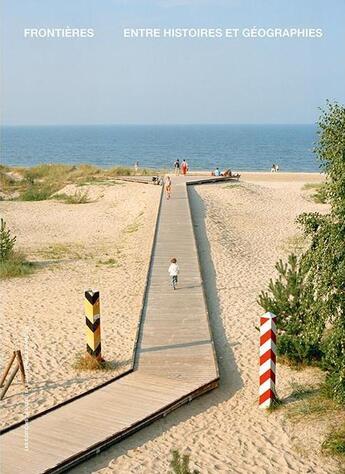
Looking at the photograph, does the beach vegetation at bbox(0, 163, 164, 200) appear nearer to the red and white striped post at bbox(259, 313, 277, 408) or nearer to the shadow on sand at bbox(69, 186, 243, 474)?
the shadow on sand at bbox(69, 186, 243, 474)

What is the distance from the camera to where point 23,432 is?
340 inches

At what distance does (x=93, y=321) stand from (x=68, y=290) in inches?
238

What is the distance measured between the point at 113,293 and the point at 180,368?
20.3 ft

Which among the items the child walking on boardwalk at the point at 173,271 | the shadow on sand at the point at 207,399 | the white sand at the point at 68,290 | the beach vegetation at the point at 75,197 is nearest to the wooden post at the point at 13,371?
the white sand at the point at 68,290

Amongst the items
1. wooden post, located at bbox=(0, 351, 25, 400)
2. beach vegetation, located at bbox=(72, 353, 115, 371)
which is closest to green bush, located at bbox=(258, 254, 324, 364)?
beach vegetation, located at bbox=(72, 353, 115, 371)

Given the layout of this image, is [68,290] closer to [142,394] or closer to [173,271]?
[173,271]

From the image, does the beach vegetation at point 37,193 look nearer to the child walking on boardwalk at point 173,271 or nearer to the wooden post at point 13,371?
the child walking on boardwalk at point 173,271

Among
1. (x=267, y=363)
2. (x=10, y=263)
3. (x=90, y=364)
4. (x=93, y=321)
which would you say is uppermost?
(x=93, y=321)

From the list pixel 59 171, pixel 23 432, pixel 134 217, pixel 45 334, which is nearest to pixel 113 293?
pixel 45 334

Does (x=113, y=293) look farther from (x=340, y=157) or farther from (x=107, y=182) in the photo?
(x=107, y=182)

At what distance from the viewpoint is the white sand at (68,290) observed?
11078 millimetres

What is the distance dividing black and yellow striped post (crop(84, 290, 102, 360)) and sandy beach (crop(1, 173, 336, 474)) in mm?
505

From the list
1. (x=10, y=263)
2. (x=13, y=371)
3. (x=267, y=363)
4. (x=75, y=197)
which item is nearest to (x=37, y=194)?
(x=75, y=197)

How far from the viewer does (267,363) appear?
32.4 feet
